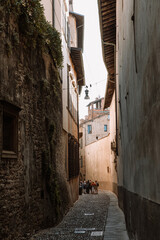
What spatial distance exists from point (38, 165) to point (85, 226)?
8.36 feet

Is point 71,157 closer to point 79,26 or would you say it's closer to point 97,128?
point 79,26

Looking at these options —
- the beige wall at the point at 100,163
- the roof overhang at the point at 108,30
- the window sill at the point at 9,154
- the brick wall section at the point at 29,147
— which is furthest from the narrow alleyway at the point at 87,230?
the beige wall at the point at 100,163

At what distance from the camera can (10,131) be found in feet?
28.0

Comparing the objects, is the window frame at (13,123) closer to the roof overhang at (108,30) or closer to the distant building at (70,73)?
the distant building at (70,73)

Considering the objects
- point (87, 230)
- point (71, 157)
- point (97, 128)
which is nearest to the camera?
point (87, 230)

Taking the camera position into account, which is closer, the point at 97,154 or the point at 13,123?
the point at 13,123

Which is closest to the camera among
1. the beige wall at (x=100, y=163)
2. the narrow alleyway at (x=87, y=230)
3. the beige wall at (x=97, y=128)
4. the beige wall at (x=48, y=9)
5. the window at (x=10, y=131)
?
the window at (x=10, y=131)

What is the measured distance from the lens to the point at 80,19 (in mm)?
26375

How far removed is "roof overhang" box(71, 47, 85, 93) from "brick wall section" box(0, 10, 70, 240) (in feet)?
30.7

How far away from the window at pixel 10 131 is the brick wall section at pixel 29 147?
7.3 inches

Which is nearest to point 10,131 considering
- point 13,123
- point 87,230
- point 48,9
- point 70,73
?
point 13,123

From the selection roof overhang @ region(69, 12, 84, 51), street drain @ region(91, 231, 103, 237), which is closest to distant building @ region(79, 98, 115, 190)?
roof overhang @ region(69, 12, 84, 51)

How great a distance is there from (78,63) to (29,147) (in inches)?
612

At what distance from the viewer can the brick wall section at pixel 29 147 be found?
7.80 m
